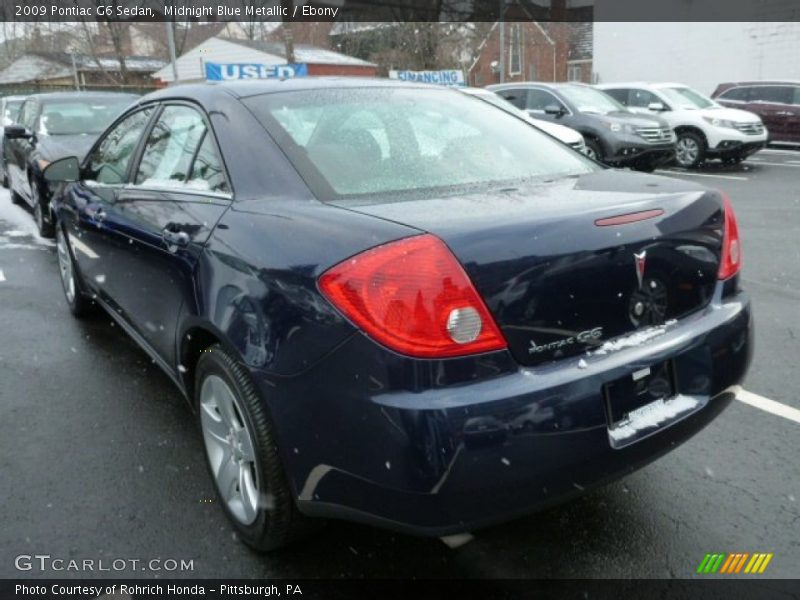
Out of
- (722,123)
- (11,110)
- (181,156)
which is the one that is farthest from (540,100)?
(181,156)

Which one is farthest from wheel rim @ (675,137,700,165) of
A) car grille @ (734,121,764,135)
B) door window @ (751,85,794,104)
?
door window @ (751,85,794,104)

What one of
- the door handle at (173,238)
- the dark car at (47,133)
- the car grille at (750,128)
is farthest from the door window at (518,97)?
the door handle at (173,238)

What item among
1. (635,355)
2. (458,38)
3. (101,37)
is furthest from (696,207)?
(101,37)

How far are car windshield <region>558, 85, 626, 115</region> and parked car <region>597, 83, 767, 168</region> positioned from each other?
0.99m

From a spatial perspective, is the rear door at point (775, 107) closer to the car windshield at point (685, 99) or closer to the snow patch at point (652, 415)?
the car windshield at point (685, 99)

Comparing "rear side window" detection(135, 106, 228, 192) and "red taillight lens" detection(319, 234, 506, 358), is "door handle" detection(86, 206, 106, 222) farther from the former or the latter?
"red taillight lens" detection(319, 234, 506, 358)

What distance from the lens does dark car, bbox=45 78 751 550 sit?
1.79m

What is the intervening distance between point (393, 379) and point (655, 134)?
479 inches

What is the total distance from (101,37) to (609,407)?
5004cm

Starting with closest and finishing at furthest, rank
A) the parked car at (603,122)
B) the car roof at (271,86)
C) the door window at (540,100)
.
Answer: the car roof at (271,86), the parked car at (603,122), the door window at (540,100)

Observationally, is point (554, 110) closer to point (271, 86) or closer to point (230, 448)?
point (271, 86)

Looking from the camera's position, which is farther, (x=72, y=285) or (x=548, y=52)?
(x=548, y=52)

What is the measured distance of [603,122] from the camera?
12.3 m

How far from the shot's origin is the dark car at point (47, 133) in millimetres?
7332
